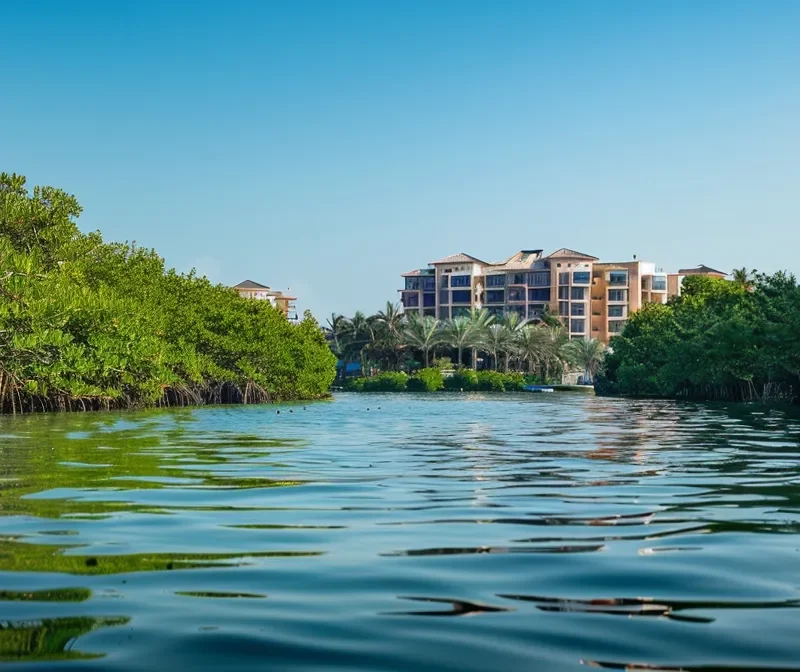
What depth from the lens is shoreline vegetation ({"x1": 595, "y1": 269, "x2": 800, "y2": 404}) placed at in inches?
2190

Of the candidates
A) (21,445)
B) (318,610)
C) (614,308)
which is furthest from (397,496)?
(614,308)

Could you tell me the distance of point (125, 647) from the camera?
5191mm

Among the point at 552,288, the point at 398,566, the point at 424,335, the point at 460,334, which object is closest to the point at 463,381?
the point at 460,334

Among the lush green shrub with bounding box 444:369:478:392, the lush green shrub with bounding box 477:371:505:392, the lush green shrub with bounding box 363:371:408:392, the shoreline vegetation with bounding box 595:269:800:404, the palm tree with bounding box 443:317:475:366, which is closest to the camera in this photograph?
the shoreline vegetation with bounding box 595:269:800:404

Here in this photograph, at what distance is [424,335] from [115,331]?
84288 millimetres

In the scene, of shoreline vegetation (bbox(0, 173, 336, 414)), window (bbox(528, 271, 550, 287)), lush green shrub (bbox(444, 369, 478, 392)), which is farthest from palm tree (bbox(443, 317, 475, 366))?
shoreline vegetation (bbox(0, 173, 336, 414))

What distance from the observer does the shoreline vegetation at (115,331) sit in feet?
127

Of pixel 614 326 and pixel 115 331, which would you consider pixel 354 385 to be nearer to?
pixel 614 326

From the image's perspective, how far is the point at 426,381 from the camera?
113000 mm

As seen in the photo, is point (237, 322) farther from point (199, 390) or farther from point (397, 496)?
point (397, 496)

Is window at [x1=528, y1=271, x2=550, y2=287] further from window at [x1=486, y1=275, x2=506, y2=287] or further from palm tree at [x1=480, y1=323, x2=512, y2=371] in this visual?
palm tree at [x1=480, y1=323, x2=512, y2=371]

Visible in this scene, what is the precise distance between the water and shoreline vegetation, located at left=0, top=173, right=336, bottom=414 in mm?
23504

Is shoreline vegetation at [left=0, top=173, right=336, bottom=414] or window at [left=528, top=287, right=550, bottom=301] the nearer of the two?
shoreline vegetation at [left=0, top=173, right=336, bottom=414]

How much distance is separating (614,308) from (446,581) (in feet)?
512
